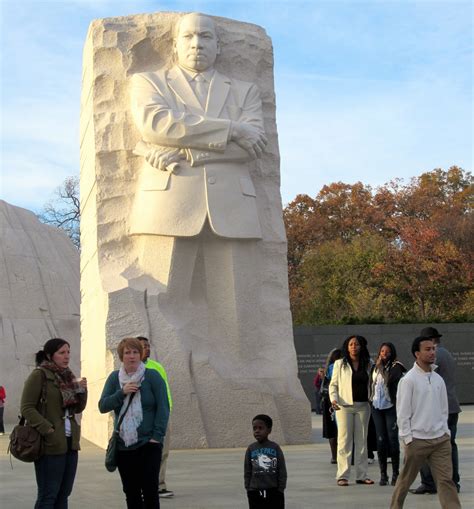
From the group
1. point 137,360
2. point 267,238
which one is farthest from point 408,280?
point 137,360

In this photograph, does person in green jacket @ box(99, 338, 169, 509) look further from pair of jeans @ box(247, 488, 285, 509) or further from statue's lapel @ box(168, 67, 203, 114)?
statue's lapel @ box(168, 67, 203, 114)

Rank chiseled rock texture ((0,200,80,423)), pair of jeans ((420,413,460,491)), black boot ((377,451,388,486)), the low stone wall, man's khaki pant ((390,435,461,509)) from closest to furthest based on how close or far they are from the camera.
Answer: man's khaki pant ((390,435,461,509)), pair of jeans ((420,413,460,491)), black boot ((377,451,388,486)), chiseled rock texture ((0,200,80,423)), the low stone wall

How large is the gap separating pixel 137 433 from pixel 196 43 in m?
7.12

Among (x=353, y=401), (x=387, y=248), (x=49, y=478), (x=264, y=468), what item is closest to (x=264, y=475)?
(x=264, y=468)

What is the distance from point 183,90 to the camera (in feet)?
38.4

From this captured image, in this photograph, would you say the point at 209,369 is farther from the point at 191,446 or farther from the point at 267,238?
the point at 267,238

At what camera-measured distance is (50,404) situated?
570cm

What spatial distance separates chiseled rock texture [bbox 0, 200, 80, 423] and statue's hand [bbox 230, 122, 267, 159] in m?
9.08

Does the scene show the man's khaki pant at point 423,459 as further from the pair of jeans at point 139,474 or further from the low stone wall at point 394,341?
the low stone wall at point 394,341

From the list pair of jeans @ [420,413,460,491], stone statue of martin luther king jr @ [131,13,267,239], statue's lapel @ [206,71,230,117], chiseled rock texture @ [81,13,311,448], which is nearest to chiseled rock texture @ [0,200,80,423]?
chiseled rock texture @ [81,13,311,448]

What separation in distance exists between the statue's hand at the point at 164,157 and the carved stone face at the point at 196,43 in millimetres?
1169

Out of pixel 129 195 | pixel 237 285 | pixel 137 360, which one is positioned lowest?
pixel 137 360

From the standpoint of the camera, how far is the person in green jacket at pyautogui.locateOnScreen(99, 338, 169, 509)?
5645 mm

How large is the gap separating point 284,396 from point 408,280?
72.8ft
